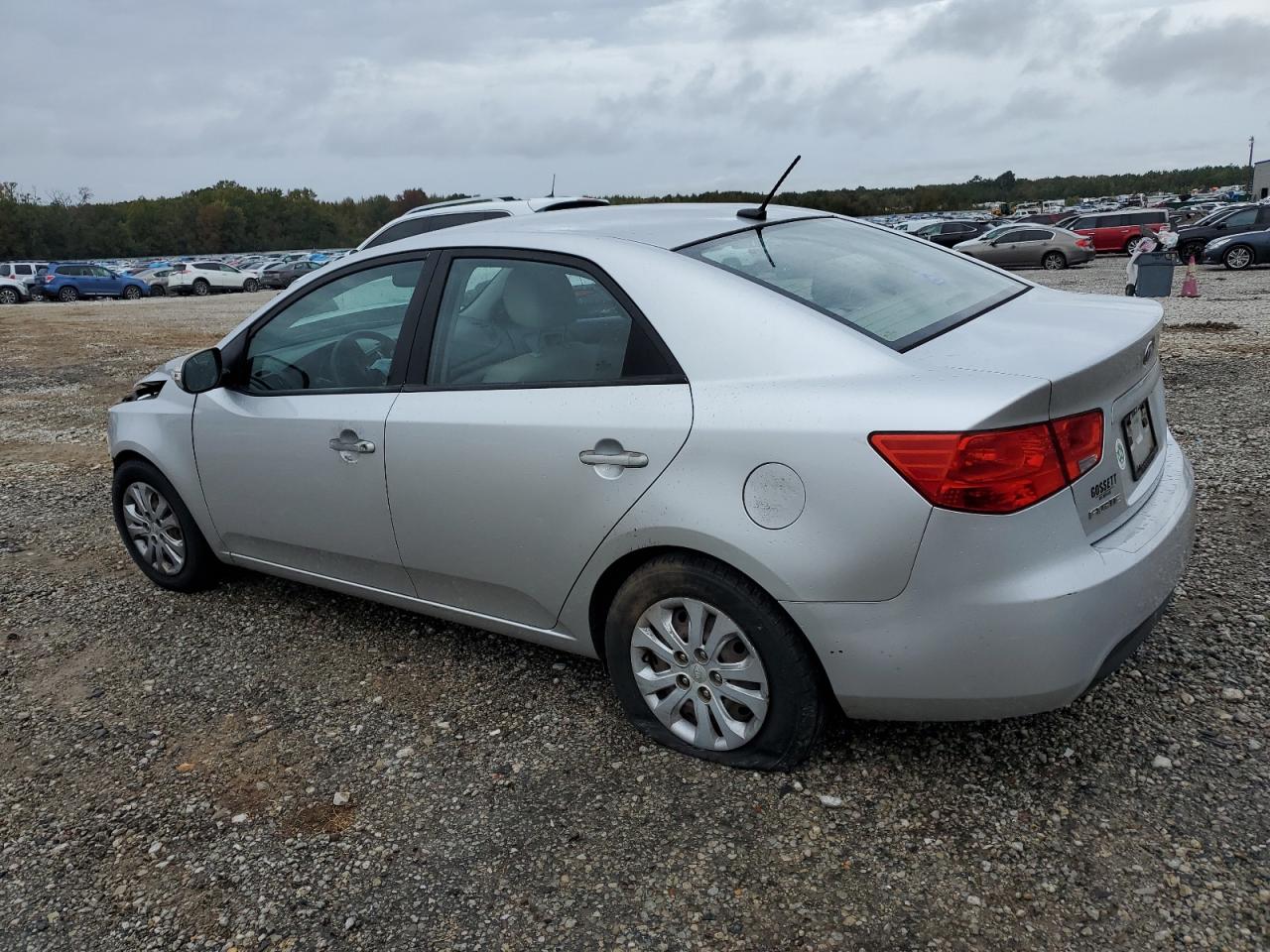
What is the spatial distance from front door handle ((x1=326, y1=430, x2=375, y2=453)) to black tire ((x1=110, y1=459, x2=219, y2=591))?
1.26 m

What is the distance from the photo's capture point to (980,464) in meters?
2.34

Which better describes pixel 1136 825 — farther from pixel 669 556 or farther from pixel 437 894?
pixel 437 894

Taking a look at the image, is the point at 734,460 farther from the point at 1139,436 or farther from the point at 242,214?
the point at 242,214

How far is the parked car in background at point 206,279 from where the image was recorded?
133 ft

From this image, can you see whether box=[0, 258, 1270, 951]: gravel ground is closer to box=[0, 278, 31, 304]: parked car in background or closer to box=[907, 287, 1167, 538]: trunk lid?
box=[907, 287, 1167, 538]: trunk lid

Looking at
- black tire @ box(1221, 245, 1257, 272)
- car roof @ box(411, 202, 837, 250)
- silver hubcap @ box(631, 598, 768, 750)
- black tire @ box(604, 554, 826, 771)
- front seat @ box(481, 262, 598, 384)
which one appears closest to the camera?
black tire @ box(604, 554, 826, 771)

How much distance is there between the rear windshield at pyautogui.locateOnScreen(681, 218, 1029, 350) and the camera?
2838mm

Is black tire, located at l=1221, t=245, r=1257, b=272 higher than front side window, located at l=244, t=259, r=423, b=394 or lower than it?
lower

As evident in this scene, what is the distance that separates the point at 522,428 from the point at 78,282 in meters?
41.1

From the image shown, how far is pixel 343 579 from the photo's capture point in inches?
151

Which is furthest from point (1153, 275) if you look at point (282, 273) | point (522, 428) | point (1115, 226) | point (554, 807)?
point (282, 273)

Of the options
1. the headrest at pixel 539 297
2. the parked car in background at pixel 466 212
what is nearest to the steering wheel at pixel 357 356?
the headrest at pixel 539 297

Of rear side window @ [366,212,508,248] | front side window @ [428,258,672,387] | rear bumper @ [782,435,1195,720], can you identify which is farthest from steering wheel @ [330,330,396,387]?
rear side window @ [366,212,508,248]

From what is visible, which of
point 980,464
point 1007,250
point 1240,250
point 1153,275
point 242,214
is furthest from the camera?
point 242,214
